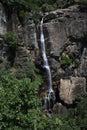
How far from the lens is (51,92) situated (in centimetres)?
2767

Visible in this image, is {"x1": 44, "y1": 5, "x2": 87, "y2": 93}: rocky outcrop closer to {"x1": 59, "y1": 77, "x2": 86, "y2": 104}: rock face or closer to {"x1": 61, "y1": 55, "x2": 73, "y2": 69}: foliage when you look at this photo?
{"x1": 61, "y1": 55, "x2": 73, "y2": 69}: foliage

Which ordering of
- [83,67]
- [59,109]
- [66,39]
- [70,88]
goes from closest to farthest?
1. [59,109]
2. [70,88]
3. [83,67]
4. [66,39]

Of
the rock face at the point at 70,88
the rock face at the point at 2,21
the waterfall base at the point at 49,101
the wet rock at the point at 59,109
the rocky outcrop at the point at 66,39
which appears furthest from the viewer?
the rock face at the point at 2,21

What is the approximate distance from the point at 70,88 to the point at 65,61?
132 inches

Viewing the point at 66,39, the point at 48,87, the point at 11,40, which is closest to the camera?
the point at 48,87

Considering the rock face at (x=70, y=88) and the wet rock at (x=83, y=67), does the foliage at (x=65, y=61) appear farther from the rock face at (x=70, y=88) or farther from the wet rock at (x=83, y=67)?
the rock face at (x=70, y=88)

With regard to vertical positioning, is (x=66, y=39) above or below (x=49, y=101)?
above

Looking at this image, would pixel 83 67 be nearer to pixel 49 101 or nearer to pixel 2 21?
pixel 49 101

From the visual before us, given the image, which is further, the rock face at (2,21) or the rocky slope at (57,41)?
the rock face at (2,21)

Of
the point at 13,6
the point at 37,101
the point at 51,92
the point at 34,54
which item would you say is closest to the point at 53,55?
the point at 34,54

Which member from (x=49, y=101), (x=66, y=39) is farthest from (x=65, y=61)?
(x=49, y=101)

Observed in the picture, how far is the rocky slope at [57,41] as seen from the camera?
2877cm

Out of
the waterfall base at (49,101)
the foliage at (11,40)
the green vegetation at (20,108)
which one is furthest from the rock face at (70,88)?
the green vegetation at (20,108)

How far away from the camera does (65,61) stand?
2970 centimetres
